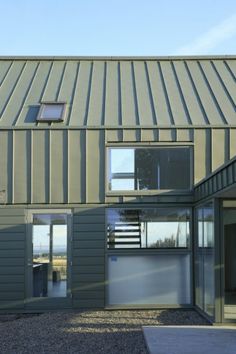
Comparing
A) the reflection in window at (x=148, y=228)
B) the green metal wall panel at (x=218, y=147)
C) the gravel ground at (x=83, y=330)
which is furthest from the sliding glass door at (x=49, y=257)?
the green metal wall panel at (x=218, y=147)

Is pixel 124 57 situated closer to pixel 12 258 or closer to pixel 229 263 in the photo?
pixel 12 258

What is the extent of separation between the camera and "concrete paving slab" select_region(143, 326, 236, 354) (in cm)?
727

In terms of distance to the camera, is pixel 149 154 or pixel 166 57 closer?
pixel 149 154

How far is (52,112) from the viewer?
488 inches

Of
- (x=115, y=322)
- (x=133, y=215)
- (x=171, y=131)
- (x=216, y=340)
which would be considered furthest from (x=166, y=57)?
(x=216, y=340)

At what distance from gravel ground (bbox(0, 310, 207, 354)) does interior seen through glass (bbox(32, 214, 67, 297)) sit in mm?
601

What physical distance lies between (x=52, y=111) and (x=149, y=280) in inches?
164

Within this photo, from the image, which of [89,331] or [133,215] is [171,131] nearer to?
[133,215]

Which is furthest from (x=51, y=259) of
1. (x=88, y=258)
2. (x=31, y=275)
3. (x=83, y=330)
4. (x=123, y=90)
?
(x=123, y=90)

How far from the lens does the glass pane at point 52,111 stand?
1217cm

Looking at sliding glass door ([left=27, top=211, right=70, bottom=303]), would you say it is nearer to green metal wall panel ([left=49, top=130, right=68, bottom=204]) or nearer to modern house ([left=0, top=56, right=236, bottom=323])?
modern house ([left=0, top=56, right=236, bottom=323])

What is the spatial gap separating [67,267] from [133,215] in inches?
66.7

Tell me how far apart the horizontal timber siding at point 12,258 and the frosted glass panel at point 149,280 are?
5.87 ft

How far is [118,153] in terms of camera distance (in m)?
11.9
